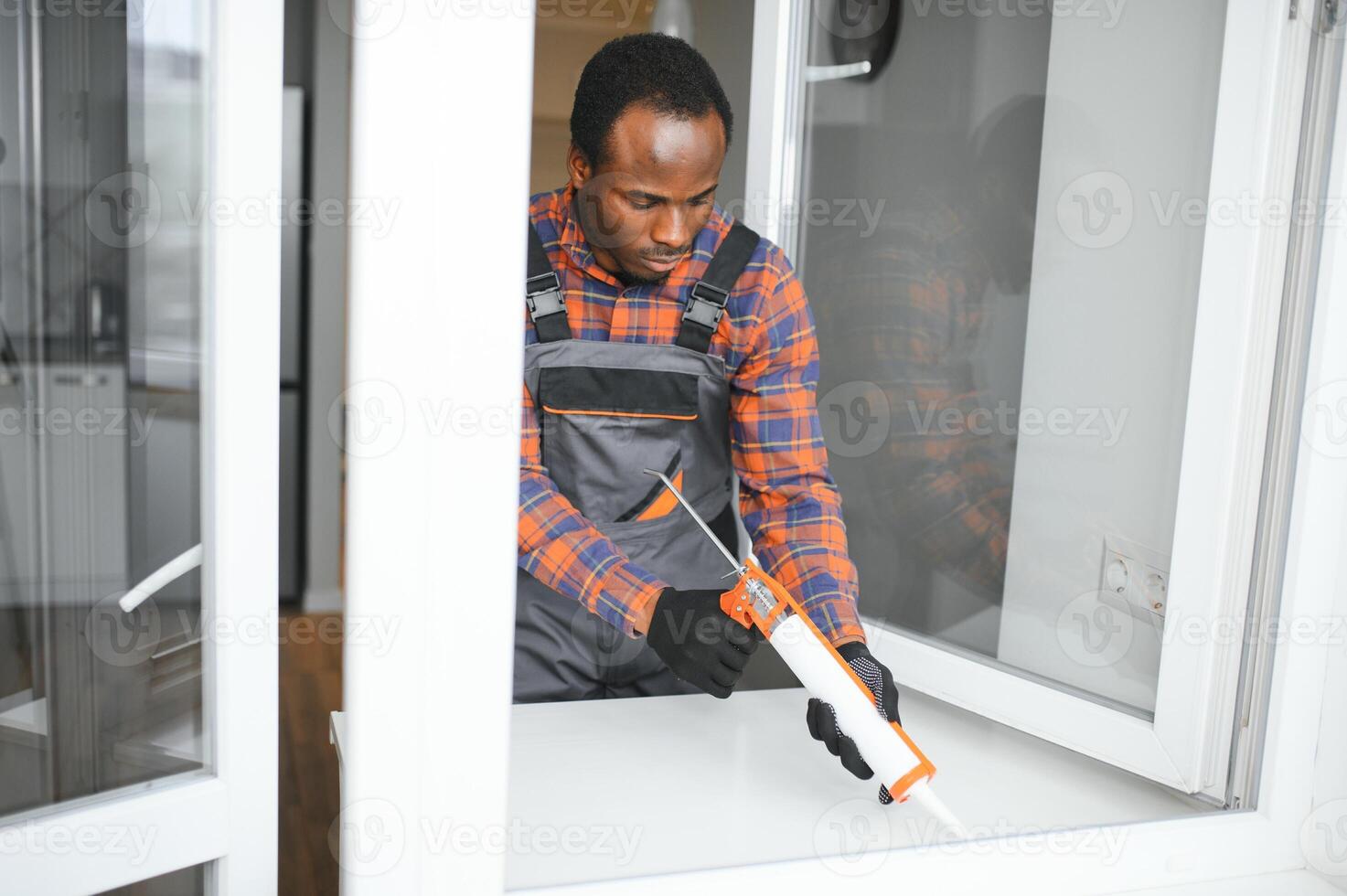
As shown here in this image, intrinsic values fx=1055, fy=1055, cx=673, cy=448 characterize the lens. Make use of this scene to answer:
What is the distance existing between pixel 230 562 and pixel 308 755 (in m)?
2.18

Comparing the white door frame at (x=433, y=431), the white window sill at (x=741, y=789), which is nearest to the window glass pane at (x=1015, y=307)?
the white window sill at (x=741, y=789)

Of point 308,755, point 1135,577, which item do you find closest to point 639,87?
point 1135,577

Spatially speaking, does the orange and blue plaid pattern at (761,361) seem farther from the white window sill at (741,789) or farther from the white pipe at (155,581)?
the white pipe at (155,581)

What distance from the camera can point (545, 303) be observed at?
1316mm

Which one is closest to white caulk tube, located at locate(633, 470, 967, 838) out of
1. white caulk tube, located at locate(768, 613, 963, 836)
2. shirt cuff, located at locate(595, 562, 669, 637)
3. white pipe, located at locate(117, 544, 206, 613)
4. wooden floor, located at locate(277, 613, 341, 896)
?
white caulk tube, located at locate(768, 613, 963, 836)

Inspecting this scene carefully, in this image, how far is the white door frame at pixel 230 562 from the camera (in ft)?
2.96

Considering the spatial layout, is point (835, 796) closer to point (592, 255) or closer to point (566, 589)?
point (566, 589)

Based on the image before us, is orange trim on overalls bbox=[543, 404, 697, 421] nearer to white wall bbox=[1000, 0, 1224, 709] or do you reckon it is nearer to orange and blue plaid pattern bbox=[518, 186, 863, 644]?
orange and blue plaid pattern bbox=[518, 186, 863, 644]

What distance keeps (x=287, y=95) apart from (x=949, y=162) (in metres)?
3.07

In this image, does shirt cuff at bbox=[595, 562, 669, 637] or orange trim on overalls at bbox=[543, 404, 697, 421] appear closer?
shirt cuff at bbox=[595, 562, 669, 637]

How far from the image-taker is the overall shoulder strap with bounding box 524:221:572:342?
1.31 meters

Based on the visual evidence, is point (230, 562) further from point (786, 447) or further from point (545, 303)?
point (786, 447)

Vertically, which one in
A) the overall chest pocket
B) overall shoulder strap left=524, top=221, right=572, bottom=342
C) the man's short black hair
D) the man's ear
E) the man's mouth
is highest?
the man's short black hair

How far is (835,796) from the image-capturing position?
109 centimetres
